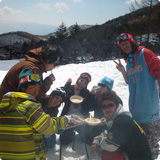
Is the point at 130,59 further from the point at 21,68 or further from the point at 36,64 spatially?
the point at 21,68

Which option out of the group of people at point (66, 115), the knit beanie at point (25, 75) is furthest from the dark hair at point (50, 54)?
the knit beanie at point (25, 75)

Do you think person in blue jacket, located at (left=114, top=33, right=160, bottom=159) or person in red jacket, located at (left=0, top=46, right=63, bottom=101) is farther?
person in blue jacket, located at (left=114, top=33, right=160, bottom=159)

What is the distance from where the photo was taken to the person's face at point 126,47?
6.68ft

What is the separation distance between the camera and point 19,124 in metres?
1.25

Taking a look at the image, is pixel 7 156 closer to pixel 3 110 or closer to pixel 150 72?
A: pixel 3 110

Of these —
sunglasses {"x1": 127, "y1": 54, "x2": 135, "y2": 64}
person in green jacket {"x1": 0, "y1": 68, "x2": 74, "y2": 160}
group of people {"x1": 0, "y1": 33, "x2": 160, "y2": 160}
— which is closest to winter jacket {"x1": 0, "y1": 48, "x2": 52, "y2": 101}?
group of people {"x1": 0, "y1": 33, "x2": 160, "y2": 160}

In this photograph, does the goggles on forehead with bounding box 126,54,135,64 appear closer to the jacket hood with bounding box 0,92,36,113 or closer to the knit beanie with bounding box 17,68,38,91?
the knit beanie with bounding box 17,68,38,91

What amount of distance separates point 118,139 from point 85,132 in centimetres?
102

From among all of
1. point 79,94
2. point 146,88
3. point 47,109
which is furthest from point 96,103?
point 146,88

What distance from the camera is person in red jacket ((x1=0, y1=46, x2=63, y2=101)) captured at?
168 cm

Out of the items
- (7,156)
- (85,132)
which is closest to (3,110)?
(7,156)

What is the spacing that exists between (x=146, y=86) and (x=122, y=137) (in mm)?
803

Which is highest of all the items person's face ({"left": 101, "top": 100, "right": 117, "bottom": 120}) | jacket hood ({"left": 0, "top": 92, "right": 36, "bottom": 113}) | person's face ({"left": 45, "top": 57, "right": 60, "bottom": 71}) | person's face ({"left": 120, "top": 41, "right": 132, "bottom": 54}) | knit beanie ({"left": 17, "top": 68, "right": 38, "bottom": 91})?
person's face ({"left": 120, "top": 41, "right": 132, "bottom": 54})

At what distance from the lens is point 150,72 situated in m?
1.91
